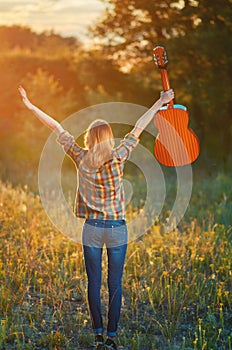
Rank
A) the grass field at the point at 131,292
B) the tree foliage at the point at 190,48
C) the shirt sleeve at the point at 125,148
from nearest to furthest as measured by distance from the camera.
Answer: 1. the shirt sleeve at the point at 125,148
2. the grass field at the point at 131,292
3. the tree foliage at the point at 190,48

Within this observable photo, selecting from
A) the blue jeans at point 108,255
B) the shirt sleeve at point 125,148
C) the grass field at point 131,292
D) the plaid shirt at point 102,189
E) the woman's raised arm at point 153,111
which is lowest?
the grass field at point 131,292

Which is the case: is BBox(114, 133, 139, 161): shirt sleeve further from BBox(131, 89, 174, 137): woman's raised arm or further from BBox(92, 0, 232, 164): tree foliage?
BBox(92, 0, 232, 164): tree foliage

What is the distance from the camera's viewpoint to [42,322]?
204 inches

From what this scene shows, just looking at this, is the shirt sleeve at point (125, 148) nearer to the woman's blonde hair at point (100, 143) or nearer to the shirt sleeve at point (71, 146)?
the woman's blonde hair at point (100, 143)

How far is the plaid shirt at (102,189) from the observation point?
444 cm

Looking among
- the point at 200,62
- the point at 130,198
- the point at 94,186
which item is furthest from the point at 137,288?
the point at 200,62

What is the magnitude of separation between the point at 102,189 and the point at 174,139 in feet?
2.17

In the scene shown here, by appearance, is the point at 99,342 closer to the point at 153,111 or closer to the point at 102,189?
the point at 102,189

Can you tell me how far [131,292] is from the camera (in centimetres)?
598

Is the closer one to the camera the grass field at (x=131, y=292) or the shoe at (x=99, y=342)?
the shoe at (x=99, y=342)

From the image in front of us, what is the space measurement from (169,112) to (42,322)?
2.00 m

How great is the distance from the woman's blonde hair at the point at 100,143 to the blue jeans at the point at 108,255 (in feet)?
1.39

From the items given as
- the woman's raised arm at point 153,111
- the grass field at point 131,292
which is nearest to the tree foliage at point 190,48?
the grass field at point 131,292

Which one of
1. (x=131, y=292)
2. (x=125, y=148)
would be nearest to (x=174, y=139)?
(x=125, y=148)
